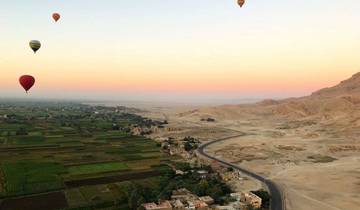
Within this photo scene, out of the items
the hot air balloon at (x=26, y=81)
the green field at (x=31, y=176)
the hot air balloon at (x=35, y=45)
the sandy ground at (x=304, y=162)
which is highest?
the hot air balloon at (x=35, y=45)

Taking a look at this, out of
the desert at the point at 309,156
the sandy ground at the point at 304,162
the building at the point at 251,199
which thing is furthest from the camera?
the desert at the point at 309,156

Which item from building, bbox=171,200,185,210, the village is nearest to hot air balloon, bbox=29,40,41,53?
the village

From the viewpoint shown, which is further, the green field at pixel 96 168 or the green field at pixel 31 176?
the green field at pixel 96 168

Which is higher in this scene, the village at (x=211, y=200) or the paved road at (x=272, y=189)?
the village at (x=211, y=200)

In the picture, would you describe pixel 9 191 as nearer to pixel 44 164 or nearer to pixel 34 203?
pixel 34 203

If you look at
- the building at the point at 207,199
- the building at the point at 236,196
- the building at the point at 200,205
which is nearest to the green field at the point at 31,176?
the building at the point at 200,205

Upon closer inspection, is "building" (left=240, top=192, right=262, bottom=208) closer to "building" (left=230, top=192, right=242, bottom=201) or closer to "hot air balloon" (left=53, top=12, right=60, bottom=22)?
"building" (left=230, top=192, right=242, bottom=201)

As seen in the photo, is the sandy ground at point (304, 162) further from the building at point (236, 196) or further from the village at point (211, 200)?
the building at point (236, 196)

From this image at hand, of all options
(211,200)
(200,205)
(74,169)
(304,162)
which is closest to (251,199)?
(211,200)
